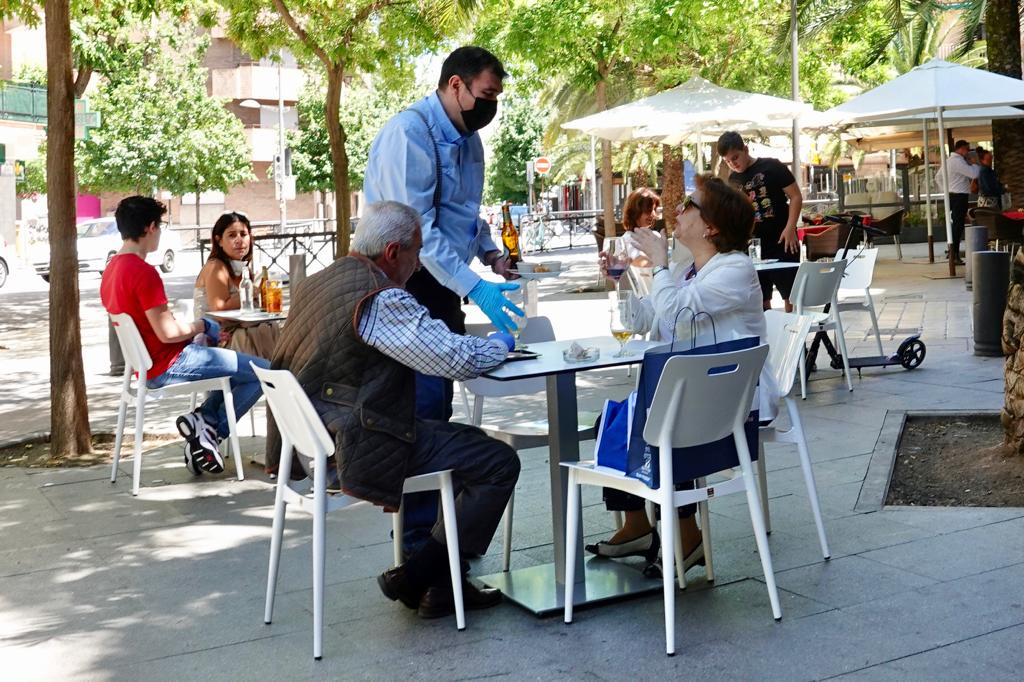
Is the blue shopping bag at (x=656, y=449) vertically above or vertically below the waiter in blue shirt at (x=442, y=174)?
below

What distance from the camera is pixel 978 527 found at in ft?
17.2

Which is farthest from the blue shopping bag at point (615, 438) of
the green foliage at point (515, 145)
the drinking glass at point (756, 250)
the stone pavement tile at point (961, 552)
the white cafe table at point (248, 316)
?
the green foliage at point (515, 145)

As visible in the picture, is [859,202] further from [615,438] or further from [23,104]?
[615,438]

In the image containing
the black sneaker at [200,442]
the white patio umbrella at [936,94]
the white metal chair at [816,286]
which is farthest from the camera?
the white patio umbrella at [936,94]

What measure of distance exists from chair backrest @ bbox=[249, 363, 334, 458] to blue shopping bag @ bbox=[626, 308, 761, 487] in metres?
1.02

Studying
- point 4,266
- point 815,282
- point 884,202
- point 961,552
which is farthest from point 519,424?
point 884,202

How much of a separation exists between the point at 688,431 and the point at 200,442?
12.2 ft

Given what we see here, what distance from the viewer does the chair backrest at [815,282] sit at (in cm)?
855

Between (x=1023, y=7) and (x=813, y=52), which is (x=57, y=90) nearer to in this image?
(x=1023, y=7)

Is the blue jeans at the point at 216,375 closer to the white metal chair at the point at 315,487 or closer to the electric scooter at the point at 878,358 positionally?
the white metal chair at the point at 315,487

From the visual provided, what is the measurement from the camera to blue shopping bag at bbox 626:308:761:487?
409 centimetres

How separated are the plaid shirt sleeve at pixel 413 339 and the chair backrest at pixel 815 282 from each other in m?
4.86

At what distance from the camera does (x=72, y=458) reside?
7.70 m

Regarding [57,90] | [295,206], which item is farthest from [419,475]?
[295,206]
